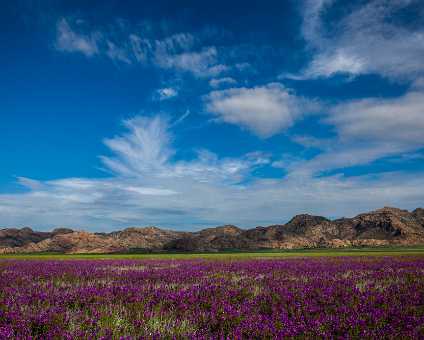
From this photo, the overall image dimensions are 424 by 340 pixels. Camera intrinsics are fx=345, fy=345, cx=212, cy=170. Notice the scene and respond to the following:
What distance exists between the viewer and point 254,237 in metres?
139

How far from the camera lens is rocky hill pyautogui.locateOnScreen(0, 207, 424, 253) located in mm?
109250

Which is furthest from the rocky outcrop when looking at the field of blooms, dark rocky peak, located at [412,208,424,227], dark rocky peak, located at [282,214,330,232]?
dark rocky peak, located at [412,208,424,227]

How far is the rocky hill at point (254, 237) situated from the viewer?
109250 millimetres

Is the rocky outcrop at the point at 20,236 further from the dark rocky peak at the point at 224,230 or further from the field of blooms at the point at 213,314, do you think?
the field of blooms at the point at 213,314

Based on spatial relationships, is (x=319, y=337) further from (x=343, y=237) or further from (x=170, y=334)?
(x=343, y=237)

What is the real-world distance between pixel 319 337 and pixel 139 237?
13313 centimetres

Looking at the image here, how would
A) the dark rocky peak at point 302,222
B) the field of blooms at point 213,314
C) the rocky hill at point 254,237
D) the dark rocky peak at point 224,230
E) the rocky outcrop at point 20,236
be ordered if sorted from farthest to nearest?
the dark rocky peak at point 224,230 → the dark rocky peak at point 302,222 → the rocky outcrop at point 20,236 → the rocky hill at point 254,237 → the field of blooms at point 213,314

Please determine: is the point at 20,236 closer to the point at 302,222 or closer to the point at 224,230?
the point at 224,230

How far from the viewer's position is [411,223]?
142500 millimetres

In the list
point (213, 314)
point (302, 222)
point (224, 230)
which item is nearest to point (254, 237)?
point (224, 230)

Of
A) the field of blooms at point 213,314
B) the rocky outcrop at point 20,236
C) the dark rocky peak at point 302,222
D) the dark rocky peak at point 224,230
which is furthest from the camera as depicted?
the dark rocky peak at point 224,230

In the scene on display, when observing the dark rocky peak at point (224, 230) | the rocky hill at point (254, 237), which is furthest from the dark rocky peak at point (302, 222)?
the dark rocky peak at point (224, 230)

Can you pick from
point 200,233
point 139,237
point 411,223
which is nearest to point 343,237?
point 411,223

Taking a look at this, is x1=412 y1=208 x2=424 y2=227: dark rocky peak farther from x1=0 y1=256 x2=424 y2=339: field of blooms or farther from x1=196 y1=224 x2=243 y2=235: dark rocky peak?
x1=0 y1=256 x2=424 y2=339: field of blooms
